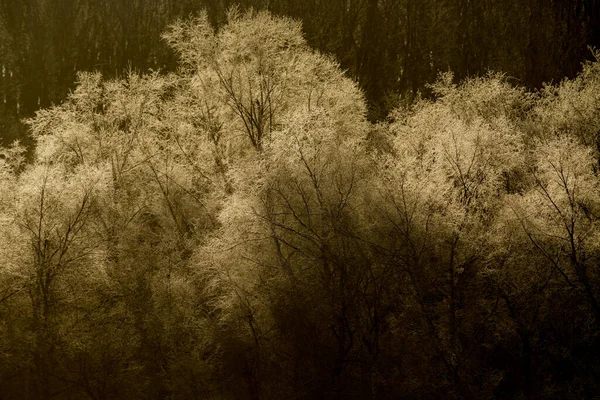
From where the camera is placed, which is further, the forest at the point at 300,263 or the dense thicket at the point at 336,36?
the dense thicket at the point at 336,36

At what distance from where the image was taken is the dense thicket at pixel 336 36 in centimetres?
5847

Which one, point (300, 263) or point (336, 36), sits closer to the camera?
point (300, 263)

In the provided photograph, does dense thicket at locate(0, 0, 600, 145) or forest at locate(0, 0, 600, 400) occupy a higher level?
dense thicket at locate(0, 0, 600, 145)

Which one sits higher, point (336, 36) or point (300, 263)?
point (336, 36)

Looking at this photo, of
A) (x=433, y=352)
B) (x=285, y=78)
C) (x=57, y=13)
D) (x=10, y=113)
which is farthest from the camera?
(x=57, y=13)

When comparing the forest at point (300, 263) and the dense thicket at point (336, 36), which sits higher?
the dense thicket at point (336, 36)

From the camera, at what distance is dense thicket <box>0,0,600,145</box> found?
192ft

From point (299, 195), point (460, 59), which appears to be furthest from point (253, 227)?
point (460, 59)

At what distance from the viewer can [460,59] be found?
205 feet

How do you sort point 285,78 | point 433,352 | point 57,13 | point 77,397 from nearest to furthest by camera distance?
1. point 433,352
2. point 77,397
3. point 285,78
4. point 57,13

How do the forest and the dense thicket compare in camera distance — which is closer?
the forest

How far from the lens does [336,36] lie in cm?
6681

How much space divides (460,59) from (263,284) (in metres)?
46.6

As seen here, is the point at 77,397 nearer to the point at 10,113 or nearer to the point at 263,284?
the point at 263,284
